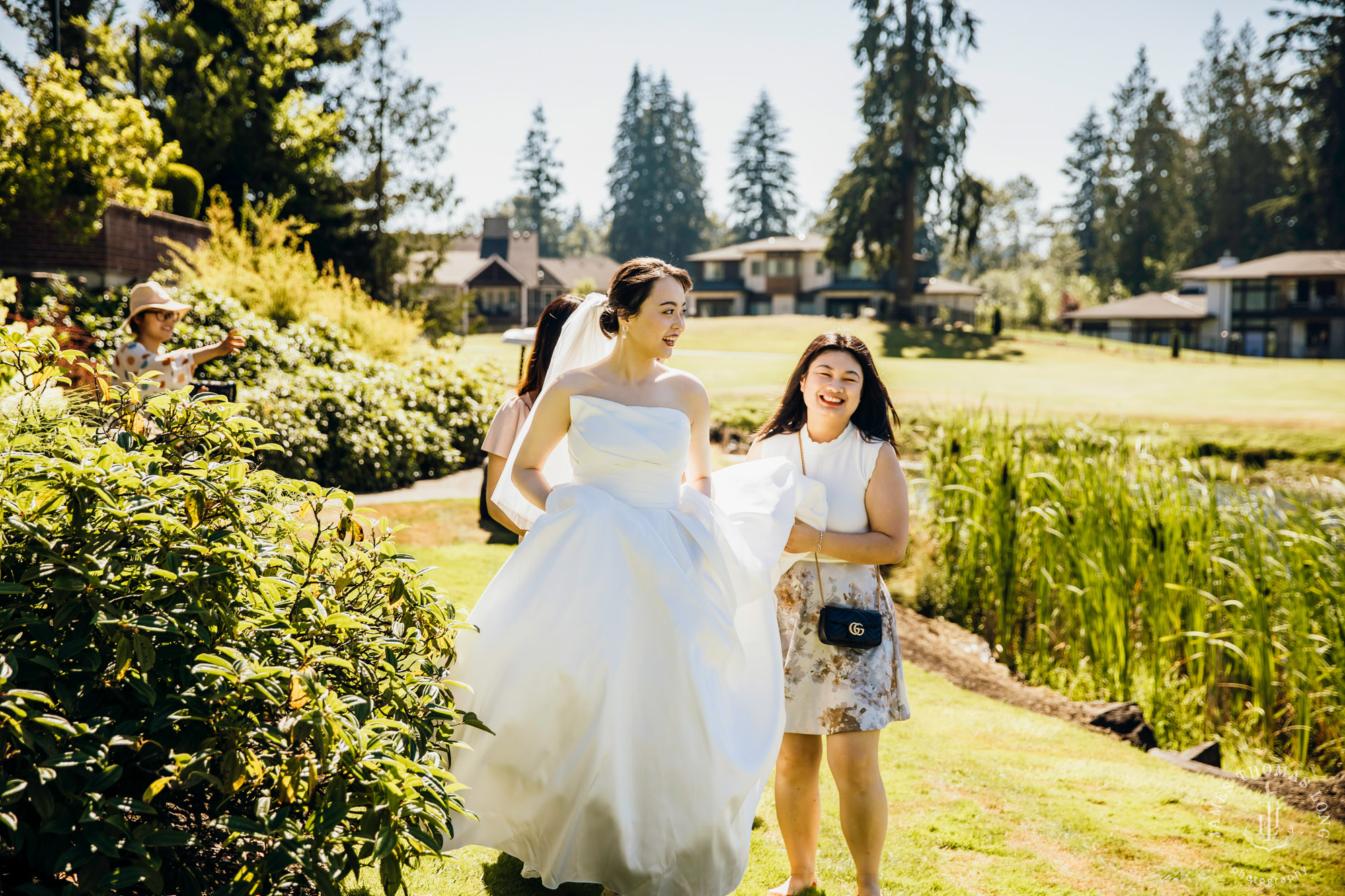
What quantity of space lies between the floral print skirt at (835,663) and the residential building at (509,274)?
160ft

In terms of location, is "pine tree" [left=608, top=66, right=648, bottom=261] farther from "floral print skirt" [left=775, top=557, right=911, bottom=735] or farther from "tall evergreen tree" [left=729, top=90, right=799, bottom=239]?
"floral print skirt" [left=775, top=557, right=911, bottom=735]

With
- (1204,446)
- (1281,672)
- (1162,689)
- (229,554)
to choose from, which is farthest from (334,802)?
(1204,446)

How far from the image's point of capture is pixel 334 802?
75.7 inches

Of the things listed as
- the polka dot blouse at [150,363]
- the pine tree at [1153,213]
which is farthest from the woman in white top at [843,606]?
the pine tree at [1153,213]

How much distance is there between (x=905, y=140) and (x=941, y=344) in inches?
397

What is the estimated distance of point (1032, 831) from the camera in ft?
14.5

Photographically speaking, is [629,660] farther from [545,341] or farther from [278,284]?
[278,284]

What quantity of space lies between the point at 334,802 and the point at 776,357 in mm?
34039

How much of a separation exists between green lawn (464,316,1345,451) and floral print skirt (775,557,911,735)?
3.58 ft

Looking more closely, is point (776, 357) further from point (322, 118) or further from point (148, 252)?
point (148, 252)

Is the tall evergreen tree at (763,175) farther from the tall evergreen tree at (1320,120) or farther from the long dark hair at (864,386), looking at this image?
the long dark hair at (864,386)

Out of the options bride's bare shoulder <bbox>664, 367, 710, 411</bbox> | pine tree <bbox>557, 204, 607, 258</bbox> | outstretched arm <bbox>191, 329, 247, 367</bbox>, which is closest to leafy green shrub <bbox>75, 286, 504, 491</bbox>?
outstretched arm <bbox>191, 329, 247, 367</bbox>

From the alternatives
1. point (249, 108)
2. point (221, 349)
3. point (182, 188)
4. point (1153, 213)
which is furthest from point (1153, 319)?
point (221, 349)

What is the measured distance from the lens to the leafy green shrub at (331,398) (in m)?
9.94
